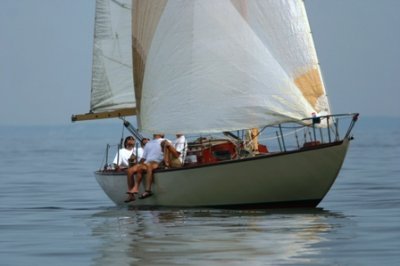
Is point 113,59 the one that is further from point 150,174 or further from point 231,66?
point 231,66

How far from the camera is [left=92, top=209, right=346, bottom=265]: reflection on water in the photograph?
808 inches

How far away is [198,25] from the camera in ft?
99.8

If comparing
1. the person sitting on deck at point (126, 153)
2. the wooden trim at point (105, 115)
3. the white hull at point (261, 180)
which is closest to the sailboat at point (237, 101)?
the white hull at point (261, 180)

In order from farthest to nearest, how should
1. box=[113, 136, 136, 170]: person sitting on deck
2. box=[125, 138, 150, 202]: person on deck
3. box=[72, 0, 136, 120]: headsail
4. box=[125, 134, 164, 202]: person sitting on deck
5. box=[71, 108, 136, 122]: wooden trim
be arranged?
1. box=[72, 0, 136, 120]: headsail
2. box=[71, 108, 136, 122]: wooden trim
3. box=[113, 136, 136, 170]: person sitting on deck
4. box=[125, 138, 150, 202]: person on deck
5. box=[125, 134, 164, 202]: person sitting on deck

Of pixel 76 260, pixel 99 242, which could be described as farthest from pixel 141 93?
pixel 76 260

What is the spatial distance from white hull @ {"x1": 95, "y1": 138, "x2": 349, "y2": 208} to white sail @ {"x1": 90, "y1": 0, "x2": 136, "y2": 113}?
6781 mm

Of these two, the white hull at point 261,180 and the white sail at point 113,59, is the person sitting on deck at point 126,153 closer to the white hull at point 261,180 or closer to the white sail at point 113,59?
the white sail at point 113,59

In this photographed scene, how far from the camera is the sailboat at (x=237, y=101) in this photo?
1129 inches

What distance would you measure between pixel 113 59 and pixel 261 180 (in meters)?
9.38

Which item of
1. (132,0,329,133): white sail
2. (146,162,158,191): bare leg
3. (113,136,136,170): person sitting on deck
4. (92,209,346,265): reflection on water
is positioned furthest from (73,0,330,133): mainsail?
(92,209,346,265): reflection on water

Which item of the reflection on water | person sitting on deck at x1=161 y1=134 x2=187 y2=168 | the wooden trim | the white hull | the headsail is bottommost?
the reflection on water

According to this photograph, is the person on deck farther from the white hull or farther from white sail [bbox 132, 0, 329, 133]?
white sail [bbox 132, 0, 329, 133]

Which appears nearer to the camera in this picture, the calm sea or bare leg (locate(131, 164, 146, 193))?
the calm sea

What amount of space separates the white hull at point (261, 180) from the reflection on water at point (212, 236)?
1.47 feet
